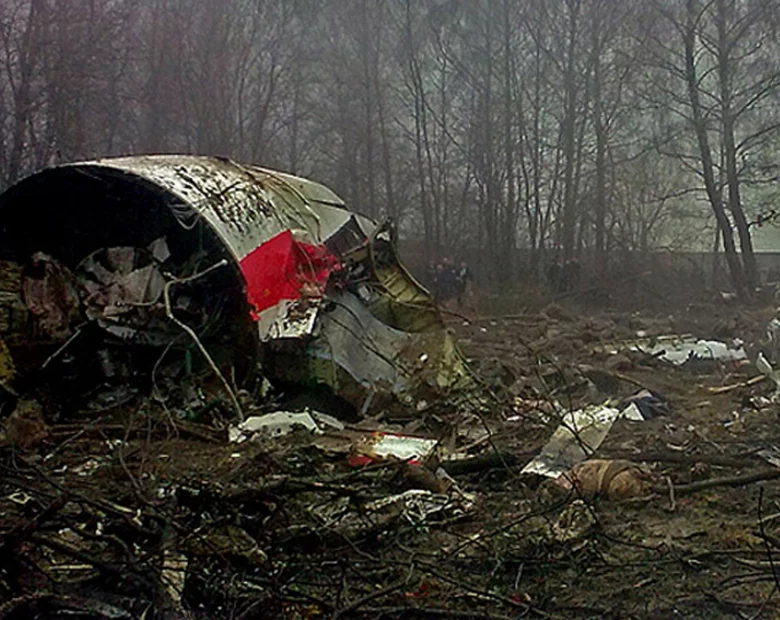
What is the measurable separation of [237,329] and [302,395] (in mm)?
786

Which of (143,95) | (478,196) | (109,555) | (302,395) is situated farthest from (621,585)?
(478,196)

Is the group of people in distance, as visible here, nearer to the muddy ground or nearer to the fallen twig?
the muddy ground

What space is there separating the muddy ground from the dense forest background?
14923 mm

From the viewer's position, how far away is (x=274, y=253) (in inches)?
287

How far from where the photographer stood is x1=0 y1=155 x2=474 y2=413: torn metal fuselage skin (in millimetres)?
6833

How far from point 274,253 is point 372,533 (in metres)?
3.89

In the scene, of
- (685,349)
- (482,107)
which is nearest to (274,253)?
(685,349)

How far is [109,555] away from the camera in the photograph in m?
3.63

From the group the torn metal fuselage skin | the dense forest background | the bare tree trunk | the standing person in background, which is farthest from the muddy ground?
the bare tree trunk

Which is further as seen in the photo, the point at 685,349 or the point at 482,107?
the point at 482,107

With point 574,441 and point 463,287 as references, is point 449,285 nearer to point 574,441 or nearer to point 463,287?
point 463,287

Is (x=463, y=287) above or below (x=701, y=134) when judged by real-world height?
below

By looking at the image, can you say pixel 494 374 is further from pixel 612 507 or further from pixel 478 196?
pixel 478 196

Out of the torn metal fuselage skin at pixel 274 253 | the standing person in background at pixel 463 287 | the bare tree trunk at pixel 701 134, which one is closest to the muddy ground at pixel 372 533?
the torn metal fuselage skin at pixel 274 253
